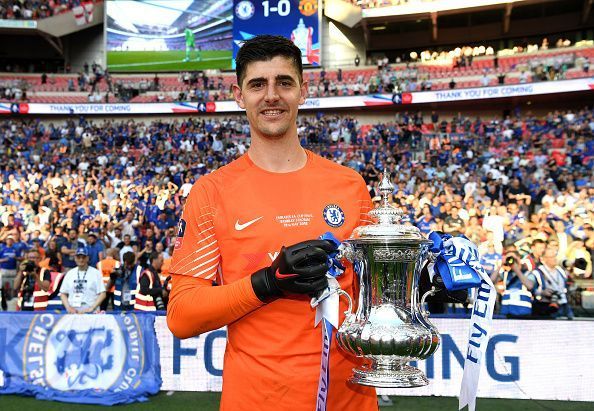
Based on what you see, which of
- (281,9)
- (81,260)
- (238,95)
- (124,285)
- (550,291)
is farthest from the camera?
(281,9)

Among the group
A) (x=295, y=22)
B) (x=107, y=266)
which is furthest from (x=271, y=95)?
(x=295, y=22)

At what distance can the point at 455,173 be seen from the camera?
17672 mm

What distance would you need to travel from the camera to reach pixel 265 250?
2004 millimetres

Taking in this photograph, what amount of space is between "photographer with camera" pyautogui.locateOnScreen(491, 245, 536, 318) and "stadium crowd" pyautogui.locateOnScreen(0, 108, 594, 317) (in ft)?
0.14

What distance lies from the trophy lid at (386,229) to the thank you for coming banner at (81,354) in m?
5.13

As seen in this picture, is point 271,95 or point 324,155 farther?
point 324,155

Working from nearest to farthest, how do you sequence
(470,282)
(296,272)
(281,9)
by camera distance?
(296,272) < (470,282) < (281,9)

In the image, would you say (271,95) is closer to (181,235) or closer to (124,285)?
(181,235)

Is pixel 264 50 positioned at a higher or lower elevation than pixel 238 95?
higher

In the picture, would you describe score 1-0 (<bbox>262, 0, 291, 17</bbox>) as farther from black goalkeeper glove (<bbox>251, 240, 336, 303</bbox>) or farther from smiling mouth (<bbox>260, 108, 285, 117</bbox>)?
black goalkeeper glove (<bbox>251, 240, 336, 303</bbox>)

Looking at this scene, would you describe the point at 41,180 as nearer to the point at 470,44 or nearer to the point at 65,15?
the point at 65,15

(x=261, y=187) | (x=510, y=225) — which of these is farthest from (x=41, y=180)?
(x=261, y=187)

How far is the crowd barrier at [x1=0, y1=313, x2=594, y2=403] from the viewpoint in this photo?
6293 millimetres

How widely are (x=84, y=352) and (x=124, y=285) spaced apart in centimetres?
203
